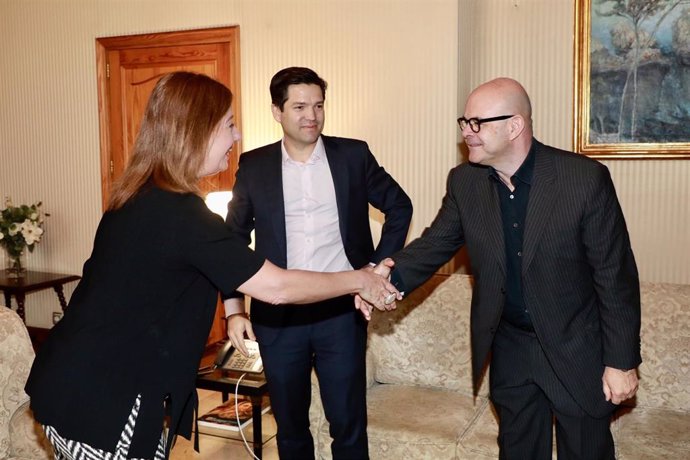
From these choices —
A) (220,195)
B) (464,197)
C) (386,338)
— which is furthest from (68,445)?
(220,195)

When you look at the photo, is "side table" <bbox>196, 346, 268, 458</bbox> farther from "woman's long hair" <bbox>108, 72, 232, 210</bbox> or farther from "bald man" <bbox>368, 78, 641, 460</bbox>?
"woman's long hair" <bbox>108, 72, 232, 210</bbox>

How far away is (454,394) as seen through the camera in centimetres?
332

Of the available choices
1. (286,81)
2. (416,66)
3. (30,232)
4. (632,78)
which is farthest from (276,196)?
(30,232)

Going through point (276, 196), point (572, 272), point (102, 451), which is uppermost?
point (276, 196)

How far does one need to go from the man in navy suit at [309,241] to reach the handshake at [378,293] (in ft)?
0.33

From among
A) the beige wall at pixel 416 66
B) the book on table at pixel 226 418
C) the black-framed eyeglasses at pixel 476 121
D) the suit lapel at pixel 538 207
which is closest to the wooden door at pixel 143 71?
the beige wall at pixel 416 66

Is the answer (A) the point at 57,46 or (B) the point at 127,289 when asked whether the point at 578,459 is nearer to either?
(B) the point at 127,289

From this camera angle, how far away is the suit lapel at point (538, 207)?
2.28 metres

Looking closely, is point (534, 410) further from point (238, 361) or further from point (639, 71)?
point (639, 71)

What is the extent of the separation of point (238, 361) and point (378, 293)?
1.17 m

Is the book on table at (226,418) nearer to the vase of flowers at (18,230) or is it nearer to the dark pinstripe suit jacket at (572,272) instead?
the dark pinstripe suit jacket at (572,272)

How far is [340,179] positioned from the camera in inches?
118

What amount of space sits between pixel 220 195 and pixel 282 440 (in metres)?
1.84

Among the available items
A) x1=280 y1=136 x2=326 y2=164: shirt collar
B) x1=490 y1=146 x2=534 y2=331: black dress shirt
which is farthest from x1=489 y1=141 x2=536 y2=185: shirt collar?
x1=280 y1=136 x2=326 y2=164: shirt collar
